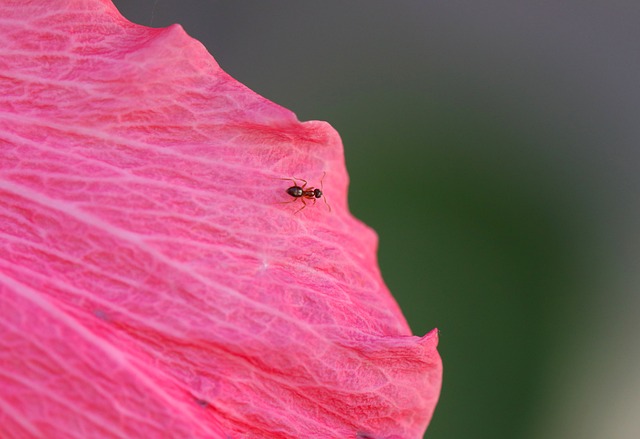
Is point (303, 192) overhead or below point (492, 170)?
overhead

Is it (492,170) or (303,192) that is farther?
(492,170)

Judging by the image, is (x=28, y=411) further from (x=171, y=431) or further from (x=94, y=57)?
(x=94, y=57)

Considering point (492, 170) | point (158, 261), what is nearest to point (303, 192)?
point (158, 261)

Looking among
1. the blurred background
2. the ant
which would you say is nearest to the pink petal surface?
the ant

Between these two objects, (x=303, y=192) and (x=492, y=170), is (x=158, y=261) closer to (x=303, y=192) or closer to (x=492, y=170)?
(x=303, y=192)

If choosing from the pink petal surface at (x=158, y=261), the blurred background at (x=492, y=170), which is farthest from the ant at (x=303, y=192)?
the blurred background at (x=492, y=170)

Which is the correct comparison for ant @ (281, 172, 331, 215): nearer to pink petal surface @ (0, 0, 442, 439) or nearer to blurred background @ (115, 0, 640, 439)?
pink petal surface @ (0, 0, 442, 439)

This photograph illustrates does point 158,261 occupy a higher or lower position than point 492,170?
higher
